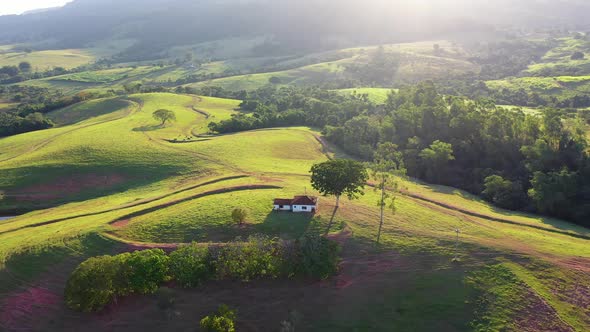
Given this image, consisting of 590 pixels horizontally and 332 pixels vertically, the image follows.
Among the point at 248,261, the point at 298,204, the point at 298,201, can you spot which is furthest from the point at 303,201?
the point at 248,261

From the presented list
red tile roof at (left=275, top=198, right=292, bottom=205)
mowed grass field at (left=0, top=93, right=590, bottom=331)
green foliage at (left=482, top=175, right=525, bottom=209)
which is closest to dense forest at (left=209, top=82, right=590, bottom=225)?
green foliage at (left=482, top=175, right=525, bottom=209)

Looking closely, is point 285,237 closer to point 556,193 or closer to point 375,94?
point 556,193

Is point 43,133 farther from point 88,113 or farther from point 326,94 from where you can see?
A: point 326,94

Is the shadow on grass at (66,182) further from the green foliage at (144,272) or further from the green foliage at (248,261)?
the green foliage at (248,261)

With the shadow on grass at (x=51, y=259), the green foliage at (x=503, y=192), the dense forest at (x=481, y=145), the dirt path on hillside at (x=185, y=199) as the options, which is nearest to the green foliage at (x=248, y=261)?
the shadow on grass at (x=51, y=259)

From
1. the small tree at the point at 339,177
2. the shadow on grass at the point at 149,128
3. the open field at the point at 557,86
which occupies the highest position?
the open field at the point at 557,86

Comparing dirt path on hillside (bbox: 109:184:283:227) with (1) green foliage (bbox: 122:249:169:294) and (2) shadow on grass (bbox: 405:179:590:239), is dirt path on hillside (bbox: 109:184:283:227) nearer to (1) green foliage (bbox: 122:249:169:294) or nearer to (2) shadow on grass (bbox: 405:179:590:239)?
(1) green foliage (bbox: 122:249:169:294)
